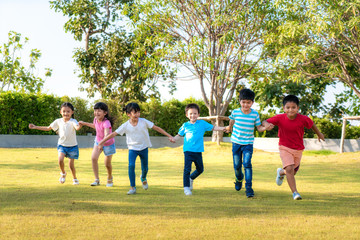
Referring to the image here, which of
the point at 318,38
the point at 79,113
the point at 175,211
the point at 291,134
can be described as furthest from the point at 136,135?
the point at 79,113

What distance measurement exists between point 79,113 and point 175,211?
65.2ft

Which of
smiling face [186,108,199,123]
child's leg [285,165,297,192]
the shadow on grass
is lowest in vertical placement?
the shadow on grass

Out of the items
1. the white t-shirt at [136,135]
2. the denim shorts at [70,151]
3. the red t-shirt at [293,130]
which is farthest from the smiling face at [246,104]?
the denim shorts at [70,151]

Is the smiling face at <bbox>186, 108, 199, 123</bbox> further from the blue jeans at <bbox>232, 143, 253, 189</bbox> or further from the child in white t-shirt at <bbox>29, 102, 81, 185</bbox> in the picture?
the child in white t-shirt at <bbox>29, 102, 81, 185</bbox>

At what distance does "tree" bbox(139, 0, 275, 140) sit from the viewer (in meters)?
19.2

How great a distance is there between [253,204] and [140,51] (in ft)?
49.4

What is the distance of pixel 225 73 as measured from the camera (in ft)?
69.2

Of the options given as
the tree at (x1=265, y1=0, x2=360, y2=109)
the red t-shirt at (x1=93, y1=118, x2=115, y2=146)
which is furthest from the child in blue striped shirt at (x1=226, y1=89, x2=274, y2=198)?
the tree at (x1=265, y1=0, x2=360, y2=109)

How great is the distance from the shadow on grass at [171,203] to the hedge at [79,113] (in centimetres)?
1608

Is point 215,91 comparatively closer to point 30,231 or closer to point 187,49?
point 187,49

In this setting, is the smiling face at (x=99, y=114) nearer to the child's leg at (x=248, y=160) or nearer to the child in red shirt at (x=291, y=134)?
the child's leg at (x=248, y=160)

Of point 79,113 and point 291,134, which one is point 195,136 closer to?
point 291,134

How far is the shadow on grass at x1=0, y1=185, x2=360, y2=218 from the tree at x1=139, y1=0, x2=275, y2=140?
12.2m

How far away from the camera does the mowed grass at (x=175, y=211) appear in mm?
4305
